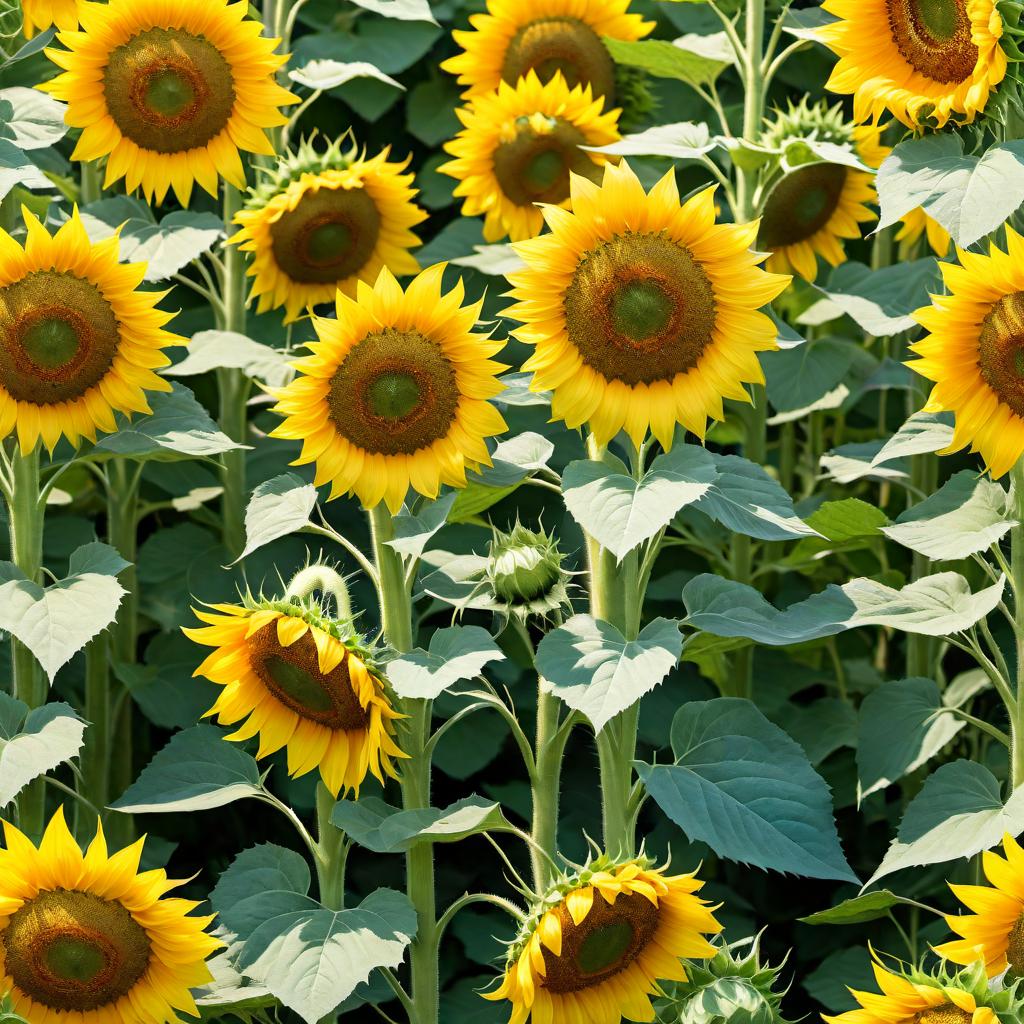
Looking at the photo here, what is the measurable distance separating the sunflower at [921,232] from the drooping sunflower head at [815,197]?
7cm

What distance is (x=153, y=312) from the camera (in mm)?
2467

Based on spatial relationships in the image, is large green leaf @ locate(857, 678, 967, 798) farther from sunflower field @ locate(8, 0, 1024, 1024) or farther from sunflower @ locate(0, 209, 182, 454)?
sunflower @ locate(0, 209, 182, 454)

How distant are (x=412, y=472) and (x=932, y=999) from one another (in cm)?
89

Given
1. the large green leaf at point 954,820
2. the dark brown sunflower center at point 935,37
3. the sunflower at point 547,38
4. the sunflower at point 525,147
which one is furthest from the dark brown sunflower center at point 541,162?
the large green leaf at point 954,820

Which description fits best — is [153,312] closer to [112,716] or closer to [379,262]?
[379,262]

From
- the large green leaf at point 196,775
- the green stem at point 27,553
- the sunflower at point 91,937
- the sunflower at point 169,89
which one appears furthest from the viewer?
the sunflower at point 169,89

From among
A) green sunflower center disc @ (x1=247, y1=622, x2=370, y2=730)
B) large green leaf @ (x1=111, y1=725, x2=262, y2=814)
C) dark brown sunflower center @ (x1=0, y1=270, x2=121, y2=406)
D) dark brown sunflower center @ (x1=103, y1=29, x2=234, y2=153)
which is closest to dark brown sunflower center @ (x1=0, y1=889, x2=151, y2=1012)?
large green leaf @ (x1=111, y1=725, x2=262, y2=814)

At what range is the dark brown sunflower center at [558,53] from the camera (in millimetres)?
2957

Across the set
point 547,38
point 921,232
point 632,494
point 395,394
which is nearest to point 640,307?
point 632,494

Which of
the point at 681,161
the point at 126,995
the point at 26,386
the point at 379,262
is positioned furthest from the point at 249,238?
the point at 126,995

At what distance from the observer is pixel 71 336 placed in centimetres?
241

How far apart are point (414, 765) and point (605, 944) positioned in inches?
14.6

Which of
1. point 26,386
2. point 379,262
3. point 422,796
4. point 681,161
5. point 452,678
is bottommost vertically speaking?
point 422,796

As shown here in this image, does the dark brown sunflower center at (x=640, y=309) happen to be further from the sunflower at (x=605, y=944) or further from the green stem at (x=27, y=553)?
the green stem at (x=27, y=553)
